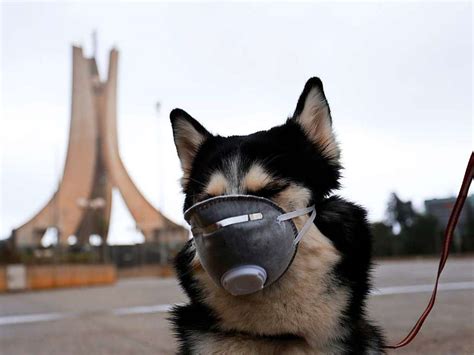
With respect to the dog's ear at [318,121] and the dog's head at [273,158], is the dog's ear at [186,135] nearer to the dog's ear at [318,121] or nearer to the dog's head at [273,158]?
the dog's head at [273,158]

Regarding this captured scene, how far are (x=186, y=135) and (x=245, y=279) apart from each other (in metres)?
0.89

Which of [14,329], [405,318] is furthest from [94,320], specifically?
[405,318]

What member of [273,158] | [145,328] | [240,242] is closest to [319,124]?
[273,158]

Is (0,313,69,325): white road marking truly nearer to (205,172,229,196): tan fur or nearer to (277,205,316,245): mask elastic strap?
(205,172,229,196): tan fur

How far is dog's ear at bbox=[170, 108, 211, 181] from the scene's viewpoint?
2.69 metres

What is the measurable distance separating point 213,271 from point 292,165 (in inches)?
20.6

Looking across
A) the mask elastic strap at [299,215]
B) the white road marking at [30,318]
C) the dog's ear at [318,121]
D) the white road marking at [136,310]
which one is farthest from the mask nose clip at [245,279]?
the white road marking at [30,318]

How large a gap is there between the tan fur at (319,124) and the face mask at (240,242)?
49 cm

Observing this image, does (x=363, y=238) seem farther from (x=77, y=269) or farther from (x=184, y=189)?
(x=77, y=269)

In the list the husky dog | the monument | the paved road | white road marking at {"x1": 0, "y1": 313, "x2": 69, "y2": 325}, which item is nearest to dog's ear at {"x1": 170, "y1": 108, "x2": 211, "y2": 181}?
the husky dog

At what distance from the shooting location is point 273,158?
2293 mm

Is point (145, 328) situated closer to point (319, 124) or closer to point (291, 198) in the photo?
point (319, 124)

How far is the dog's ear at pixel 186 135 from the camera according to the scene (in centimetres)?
269

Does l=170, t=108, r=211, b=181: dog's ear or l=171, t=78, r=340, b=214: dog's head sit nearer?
l=171, t=78, r=340, b=214: dog's head
